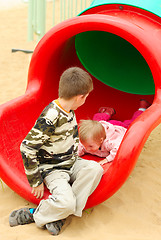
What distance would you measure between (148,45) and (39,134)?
1275 mm

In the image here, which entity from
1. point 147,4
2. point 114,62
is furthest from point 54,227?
point 114,62

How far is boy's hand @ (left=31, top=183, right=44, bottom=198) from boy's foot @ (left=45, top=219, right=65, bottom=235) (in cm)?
23

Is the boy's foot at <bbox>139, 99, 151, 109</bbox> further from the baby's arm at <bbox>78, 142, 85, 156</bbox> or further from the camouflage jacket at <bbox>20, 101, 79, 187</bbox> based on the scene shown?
the camouflage jacket at <bbox>20, 101, 79, 187</bbox>

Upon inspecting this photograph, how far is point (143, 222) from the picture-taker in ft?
8.24

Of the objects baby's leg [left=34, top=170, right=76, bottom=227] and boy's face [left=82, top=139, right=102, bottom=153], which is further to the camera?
boy's face [left=82, top=139, right=102, bottom=153]

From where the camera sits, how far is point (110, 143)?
3082 millimetres

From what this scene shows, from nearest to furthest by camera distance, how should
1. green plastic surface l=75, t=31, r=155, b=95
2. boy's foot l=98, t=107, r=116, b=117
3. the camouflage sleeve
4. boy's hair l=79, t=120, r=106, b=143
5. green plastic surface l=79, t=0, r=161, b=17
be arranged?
the camouflage sleeve, boy's hair l=79, t=120, r=106, b=143, green plastic surface l=79, t=0, r=161, b=17, boy's foot l=98, t=107, r=116, b=117, green plastic surface l=75, t=31, r=155, b=95

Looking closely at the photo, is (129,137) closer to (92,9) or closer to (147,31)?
(147,31)

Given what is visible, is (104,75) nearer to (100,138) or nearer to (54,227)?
(100,138)

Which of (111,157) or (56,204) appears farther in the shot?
(111,157)

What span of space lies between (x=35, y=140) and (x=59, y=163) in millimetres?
322

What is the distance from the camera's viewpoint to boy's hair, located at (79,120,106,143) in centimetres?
292

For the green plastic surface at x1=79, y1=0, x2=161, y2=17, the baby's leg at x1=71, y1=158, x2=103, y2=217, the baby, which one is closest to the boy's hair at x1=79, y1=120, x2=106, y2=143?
the baby

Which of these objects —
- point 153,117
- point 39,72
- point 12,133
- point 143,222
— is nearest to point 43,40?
point 39,72
